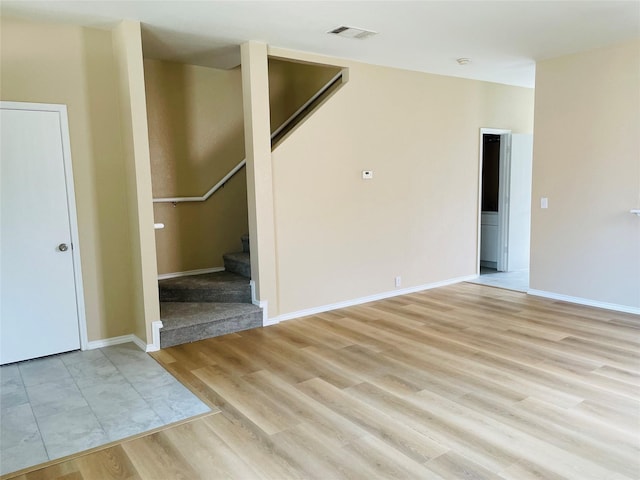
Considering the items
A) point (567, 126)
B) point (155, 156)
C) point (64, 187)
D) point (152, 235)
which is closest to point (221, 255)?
point (155, 156)

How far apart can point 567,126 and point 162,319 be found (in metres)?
4.60

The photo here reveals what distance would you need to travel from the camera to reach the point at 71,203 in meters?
3.81

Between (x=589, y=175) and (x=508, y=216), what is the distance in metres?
1.84

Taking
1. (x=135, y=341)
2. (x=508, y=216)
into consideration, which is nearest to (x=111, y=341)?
(x=135, y=341)

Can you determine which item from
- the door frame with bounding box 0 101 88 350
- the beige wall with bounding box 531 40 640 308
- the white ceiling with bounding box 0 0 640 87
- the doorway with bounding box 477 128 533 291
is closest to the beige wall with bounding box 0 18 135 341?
the door frame with bounding box 0 101 88 350

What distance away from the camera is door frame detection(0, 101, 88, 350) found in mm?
3662

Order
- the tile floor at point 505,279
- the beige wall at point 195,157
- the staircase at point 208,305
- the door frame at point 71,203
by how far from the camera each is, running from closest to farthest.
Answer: the door frame at point 71,203 < the staircase at point 208,305 < the beige wall at point 195,157 < the tile floor at point 505,279

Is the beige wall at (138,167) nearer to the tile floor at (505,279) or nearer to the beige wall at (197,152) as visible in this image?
the beige wall at (197,152)

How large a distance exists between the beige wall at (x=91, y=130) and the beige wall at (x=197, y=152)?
3.60 ft

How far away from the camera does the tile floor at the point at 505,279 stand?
592 centimetres

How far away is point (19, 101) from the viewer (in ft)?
11.7

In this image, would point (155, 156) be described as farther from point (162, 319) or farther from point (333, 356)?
point (333, 356)

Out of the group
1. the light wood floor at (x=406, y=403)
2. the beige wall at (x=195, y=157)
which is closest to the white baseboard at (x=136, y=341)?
the light wood floor at (x=406, y=403)

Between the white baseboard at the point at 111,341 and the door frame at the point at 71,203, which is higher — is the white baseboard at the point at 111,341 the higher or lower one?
the lower one
